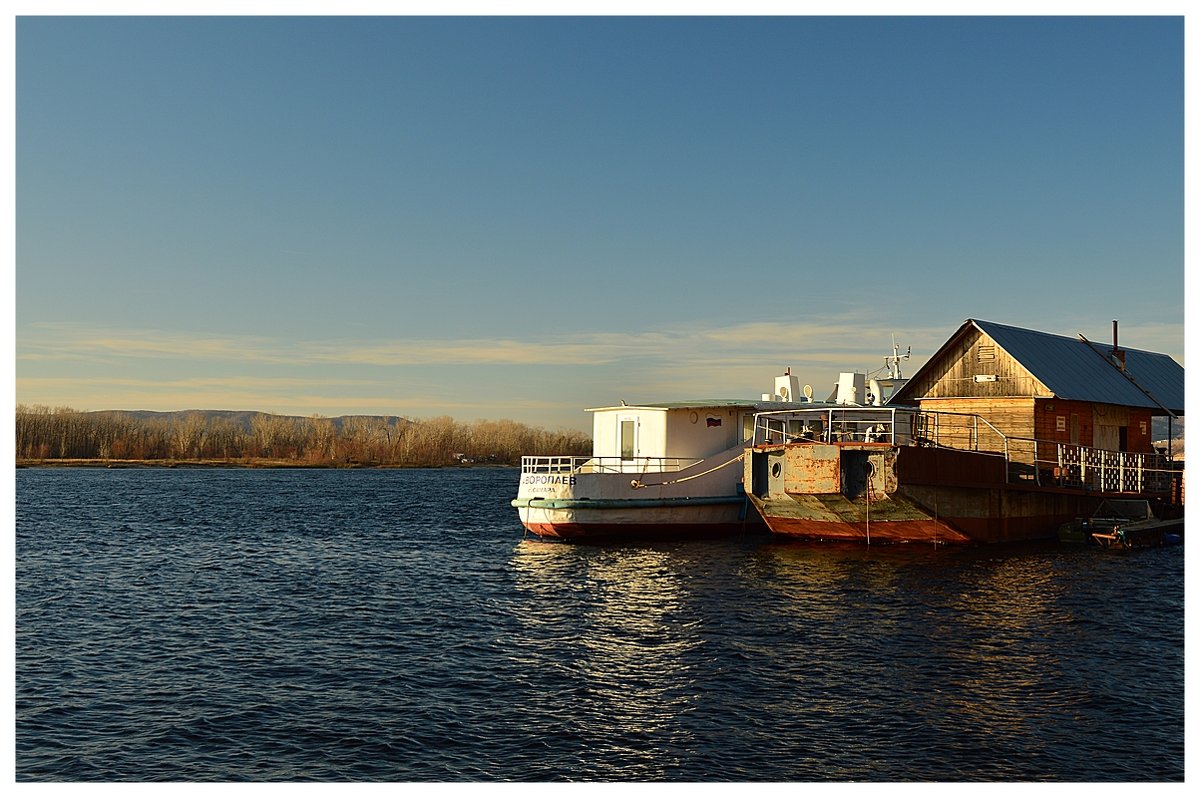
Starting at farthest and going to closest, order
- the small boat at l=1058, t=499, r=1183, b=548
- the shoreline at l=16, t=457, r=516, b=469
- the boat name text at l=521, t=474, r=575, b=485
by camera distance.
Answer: the shoreline at l=16, t=457, r=516, b=469 < the boat name text at l=521, t=474, r=575, b=485 < the small boat at l=1058, t=499, r=1183, b=548

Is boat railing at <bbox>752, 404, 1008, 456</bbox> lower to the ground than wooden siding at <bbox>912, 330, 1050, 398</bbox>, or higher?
lower

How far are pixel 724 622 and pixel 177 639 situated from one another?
1144cm

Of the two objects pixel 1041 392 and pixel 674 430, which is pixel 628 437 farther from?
pixel 1041 392

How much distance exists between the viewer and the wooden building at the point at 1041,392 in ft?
123

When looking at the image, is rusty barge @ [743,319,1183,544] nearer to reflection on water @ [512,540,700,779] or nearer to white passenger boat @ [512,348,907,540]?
white passenger boat @ [512,348,907,540]

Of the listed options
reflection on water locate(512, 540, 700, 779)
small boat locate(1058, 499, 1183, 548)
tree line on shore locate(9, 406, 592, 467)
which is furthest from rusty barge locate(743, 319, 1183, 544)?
tree line on shore locate(9, 406, 592, 467)

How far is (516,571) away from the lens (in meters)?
31.2

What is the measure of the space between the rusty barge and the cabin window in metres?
4.64

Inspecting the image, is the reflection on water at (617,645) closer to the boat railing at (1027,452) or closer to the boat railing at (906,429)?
the boat railing at (906,429)

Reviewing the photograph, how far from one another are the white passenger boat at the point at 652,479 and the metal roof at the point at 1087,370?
826 centimetres

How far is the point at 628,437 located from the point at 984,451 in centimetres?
1284

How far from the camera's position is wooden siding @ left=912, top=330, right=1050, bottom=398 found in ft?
125

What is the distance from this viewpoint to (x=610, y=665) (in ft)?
62.3

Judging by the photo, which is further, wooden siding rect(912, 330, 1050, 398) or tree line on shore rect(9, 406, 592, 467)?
tree line on shore rect(9, 406, 592, 467)
